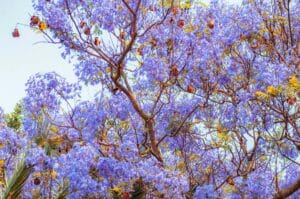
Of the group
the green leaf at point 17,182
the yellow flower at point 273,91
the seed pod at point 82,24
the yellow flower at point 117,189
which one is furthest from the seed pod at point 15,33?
the yellow flower at point 273,91

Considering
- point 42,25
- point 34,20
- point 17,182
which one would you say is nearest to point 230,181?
point 17,182

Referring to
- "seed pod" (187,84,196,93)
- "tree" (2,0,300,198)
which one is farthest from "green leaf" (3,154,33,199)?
"seed pod" (187,84,196,93)

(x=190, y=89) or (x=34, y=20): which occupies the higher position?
(x=34, y=20)

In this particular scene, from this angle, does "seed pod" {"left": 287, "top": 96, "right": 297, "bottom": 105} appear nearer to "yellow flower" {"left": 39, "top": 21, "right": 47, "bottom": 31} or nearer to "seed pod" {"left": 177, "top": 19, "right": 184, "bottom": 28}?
"seed pod" {"left": 177, "top": 19, "right": 184, "bottom": 28}

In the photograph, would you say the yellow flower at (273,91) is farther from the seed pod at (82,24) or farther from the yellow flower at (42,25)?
the yellow flower at (42,25)

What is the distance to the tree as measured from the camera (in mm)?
8133

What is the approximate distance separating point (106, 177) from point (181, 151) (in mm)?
2718

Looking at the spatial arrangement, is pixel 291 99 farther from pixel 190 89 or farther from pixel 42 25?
pixel 42 25

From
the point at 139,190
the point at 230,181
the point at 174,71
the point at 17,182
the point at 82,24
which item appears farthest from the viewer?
the point at 230,181

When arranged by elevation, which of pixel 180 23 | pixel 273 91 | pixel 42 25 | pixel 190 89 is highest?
pixel 180 23

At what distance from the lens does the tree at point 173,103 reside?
26.7ft

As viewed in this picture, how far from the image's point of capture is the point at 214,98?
10.2 meters

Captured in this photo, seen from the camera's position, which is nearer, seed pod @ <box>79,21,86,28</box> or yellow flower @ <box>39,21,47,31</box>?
yellow flower @ <box>39,21,47,31</box>

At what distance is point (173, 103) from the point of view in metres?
10.1
